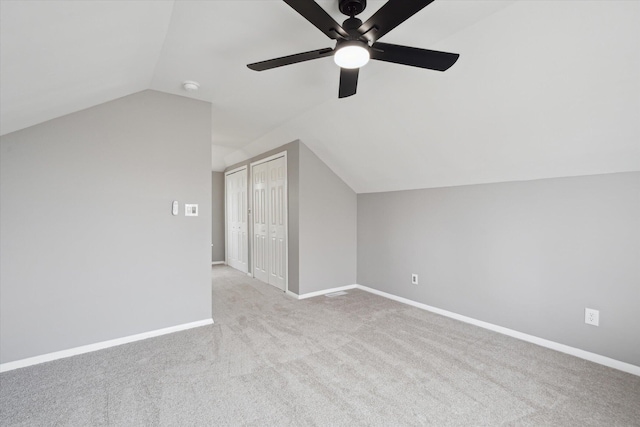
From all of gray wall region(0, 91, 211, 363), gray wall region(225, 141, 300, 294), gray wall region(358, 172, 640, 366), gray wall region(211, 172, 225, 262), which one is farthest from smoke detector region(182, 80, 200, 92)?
gray wall region(211, 172, 225, 262)

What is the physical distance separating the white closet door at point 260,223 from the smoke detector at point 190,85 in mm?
2227

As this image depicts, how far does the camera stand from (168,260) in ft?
9.95

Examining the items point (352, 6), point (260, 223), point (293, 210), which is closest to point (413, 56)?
point (352, 6)

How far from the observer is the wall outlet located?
7.80 feet

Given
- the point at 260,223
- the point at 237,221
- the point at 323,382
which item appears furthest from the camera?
the point at 237,221

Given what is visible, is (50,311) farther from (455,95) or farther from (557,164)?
(557,164)

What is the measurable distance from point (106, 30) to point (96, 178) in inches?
58.9

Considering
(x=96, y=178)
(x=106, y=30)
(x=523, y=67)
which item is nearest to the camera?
(x=106, y=30)

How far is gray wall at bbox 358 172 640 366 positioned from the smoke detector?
2729 millimetres

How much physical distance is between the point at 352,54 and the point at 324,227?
2976 millimetres

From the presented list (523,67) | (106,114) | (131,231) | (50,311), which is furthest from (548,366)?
(106,114)

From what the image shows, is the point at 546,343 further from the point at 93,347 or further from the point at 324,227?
the point at 93,347

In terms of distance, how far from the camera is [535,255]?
2725 millimetres

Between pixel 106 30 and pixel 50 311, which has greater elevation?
pixel 106 30
